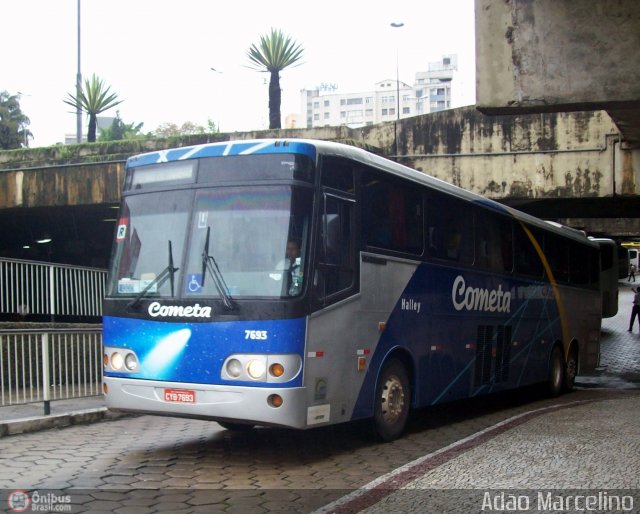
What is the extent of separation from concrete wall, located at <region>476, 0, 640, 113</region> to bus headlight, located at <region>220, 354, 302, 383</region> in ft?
13.7

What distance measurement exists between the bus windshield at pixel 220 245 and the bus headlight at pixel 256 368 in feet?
2.05

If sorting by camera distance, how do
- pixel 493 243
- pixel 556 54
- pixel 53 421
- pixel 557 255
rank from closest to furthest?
pixel 556 54 < pixel 53 421 < pixel 493 243 < pixel 557 255

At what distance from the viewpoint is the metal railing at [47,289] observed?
15.0 meters

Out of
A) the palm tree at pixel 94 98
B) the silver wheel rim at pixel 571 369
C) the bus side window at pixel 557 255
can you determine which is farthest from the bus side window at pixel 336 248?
the palm tree at pixel 94 98

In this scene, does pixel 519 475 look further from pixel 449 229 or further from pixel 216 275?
pixel 449 229

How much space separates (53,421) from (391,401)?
446 cm

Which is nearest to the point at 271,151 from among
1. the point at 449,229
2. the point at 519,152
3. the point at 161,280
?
the point at 161,280

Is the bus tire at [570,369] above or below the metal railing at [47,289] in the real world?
below

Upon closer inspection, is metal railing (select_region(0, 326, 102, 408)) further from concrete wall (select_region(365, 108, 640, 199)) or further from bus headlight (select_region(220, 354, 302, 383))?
concrete wall (select_region(365, 108, 640, 199))

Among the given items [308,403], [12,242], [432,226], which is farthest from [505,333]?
[12,242]

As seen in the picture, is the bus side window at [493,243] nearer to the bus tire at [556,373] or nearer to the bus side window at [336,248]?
the bus tire at [556,373]

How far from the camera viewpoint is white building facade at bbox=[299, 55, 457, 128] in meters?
162

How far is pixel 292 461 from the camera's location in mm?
8125

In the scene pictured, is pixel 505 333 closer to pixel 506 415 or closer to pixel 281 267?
pixel 506 415
